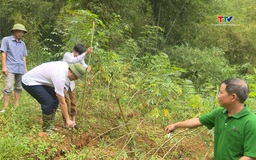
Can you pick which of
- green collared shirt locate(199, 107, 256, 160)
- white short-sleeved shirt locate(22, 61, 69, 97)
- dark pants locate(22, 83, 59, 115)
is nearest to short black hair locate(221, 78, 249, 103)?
green collared shirt locate(199, 107, 256, 160)

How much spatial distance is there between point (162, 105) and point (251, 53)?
11.6m

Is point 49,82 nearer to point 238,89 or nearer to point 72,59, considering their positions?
point 72,59

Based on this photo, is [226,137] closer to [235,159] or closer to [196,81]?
[235,159]

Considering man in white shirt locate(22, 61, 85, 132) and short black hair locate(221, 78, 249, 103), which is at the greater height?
short black hair locate(221, 78, 249, 103)

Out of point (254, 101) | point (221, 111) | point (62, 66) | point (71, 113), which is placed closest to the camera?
point (221, 111)

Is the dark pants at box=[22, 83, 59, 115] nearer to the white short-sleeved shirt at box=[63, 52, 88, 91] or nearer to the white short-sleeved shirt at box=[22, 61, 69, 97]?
the white short-sleeved shirt at box=[22, 61, 69, 97]

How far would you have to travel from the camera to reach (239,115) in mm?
2094

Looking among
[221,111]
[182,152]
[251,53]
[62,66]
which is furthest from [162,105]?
[251,53]

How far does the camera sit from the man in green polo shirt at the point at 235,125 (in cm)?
200

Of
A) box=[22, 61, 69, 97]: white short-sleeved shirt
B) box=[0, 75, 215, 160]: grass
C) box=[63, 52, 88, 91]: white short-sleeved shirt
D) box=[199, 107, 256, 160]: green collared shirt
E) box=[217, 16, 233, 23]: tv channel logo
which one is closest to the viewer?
box=[199, 107, 256, 160]: green collared shirt

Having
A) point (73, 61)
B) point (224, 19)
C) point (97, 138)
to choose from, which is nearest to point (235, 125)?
point (97, 138)

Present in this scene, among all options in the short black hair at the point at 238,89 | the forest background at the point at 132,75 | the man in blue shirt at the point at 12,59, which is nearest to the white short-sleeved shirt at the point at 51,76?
the forest background at the point at 132,75

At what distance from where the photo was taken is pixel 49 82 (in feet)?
12.0

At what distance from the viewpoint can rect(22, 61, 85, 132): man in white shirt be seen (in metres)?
3.31
